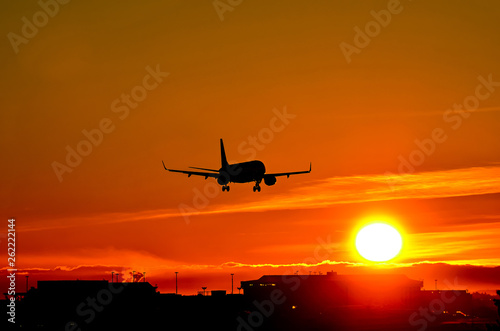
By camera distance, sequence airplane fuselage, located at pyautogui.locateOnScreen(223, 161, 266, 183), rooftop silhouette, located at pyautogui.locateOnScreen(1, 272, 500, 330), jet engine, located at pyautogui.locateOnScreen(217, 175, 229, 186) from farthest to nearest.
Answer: rooftop silhouette, located at pyautogui.locateOnScreen(1, 272, 500, 330) → jet engine, located at pyautogui.locateOnScreen(217, 175, 229, 186) → airplane fuselage, located at pyautogui.locateOnScreen(223, 161, 266, 183)

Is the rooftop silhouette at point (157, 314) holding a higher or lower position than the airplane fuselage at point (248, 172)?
lower

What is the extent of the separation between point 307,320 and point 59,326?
2065 inches

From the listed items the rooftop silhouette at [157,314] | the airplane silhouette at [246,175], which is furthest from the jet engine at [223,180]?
the rooftop silhouette at [157,314]

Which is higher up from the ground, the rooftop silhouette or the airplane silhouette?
the airplane silhouette

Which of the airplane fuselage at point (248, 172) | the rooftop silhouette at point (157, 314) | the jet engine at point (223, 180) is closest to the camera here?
the airplane fuselage at point (248, 172)

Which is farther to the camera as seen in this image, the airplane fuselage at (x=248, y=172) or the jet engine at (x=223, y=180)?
the jet engine at (x=223, y=180)

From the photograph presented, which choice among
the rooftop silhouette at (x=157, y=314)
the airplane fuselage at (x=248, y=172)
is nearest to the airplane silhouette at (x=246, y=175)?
the airplane fuselage at (x=248, y=172)

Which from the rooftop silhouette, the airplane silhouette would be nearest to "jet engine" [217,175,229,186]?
the airplane silhouette

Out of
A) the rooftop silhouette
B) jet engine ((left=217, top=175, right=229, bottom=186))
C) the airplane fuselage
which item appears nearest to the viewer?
the airplane fuselage

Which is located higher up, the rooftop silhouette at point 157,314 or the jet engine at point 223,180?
the jet engine at point 223,180

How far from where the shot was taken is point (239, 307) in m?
169

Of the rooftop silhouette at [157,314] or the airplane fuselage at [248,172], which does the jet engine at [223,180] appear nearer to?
the airplane fuselage at [248,172]

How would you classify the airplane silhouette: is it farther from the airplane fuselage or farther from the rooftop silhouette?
the rooftop silhouette

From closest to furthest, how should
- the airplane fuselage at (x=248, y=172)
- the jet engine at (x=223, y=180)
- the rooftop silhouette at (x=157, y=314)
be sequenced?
the airplane fuselage at (x=248, y=172)
the jet engine at (x=223, y=180)
the rooftop silhouette at (x=157, y=314)
